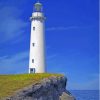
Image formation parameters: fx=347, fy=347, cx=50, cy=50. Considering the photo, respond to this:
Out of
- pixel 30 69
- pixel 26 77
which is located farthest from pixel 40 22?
pixel 26 77

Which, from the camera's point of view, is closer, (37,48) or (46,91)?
(46,91)

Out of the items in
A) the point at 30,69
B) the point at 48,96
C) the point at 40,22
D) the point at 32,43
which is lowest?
the point at 48,96

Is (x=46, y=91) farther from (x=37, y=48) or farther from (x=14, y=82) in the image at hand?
(x=37, y=48)

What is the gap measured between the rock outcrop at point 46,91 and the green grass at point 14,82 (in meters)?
0.86

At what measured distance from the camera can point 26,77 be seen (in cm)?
4384

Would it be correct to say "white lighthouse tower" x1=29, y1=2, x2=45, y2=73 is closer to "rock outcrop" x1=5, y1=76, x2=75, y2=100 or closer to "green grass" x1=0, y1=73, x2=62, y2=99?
"rock outcrop" x1=5, y1=76, x2=75, y2=100

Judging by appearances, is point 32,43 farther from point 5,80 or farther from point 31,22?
point 5,80

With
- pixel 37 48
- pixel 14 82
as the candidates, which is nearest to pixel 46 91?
pixel 14 82

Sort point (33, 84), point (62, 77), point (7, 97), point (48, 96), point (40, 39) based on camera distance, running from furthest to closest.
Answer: point (40, 39) → point (62, 77) → point (48, 96) → point (33, 84) → point (7, 97)

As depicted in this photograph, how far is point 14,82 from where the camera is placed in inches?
1667

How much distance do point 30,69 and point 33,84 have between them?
12308 mm

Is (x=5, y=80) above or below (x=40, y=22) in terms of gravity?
below

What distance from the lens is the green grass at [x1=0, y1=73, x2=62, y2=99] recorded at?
3899 centimetres

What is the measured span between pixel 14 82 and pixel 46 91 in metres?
4.06
